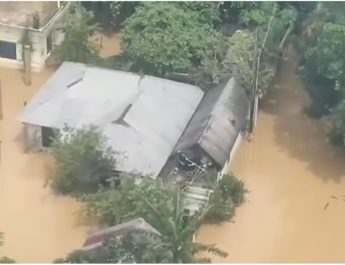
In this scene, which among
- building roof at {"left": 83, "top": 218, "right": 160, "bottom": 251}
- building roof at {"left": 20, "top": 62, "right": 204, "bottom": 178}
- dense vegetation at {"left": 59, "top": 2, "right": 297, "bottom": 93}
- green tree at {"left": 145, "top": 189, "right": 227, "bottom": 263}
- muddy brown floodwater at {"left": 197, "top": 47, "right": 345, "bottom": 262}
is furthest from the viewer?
dense vegetation at {"left": 59, "top": 2, "right": 297, "bottom": 93}

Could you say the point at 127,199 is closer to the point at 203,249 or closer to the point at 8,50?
the point at 203,249

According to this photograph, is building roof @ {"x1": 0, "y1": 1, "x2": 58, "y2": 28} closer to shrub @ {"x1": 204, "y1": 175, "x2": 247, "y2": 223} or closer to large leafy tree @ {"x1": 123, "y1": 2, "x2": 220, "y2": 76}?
large leafy tree @ {"x1": 123, "y1": 2, "x2": 220, "y2": 76}

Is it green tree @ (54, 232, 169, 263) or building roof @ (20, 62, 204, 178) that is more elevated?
green tree @ (54, 232, 169, 263)

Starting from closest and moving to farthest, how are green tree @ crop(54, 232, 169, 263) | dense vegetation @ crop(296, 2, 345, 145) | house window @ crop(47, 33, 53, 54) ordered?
green tree @ crop(54, 232, 169, 263), dense vegetation @ crop(296, 2, 345, 145), house window @ crop(47, 33, 53, 54)

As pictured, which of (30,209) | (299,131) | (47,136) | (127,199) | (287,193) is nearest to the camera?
(127,199)

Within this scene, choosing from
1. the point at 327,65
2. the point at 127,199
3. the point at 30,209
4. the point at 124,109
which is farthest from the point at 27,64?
the point at 327,65

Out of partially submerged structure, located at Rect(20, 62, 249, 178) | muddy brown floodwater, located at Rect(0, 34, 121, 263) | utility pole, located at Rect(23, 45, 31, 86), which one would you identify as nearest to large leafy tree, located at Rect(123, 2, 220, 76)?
partially submerged structure, located at Rect(20, 62, 249, 178)

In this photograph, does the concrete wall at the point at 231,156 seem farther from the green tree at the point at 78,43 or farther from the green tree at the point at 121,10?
the green tree at the point at 121,10

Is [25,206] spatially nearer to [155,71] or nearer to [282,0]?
[155,71]
